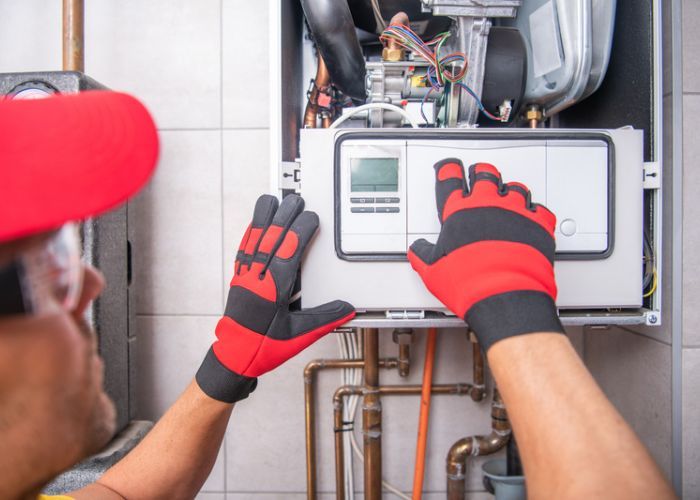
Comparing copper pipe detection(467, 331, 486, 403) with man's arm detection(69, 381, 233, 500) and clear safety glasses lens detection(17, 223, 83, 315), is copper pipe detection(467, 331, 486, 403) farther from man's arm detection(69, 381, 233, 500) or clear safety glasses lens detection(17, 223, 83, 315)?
clear safety glasses lens detection(17, 223, 83, 315)

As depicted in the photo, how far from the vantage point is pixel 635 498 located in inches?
15.2

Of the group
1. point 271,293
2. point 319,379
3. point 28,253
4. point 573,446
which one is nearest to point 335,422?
point 319,379

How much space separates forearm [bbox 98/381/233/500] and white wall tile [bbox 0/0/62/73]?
41.1 inches

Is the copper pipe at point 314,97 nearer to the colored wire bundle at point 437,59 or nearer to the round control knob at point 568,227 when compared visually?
the colored wire bundle at point 437,59

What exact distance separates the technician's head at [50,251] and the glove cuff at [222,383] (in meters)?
0.29

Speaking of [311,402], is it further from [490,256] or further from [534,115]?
[534,115]

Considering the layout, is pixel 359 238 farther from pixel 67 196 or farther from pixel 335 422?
pixel 335 422

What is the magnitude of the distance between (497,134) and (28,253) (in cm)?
67

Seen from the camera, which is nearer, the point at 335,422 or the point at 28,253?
the point at 28,253

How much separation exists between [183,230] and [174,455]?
0.62 metres

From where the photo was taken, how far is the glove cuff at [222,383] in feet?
2.27

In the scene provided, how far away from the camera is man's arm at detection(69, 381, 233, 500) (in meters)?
0.68

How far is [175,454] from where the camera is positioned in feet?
2.27

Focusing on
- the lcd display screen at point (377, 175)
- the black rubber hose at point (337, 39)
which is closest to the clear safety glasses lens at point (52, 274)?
the lcd display screen at point (377, 175)
